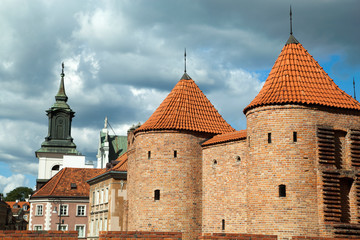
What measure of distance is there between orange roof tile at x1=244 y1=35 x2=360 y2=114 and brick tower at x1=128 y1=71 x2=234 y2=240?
17.6ft

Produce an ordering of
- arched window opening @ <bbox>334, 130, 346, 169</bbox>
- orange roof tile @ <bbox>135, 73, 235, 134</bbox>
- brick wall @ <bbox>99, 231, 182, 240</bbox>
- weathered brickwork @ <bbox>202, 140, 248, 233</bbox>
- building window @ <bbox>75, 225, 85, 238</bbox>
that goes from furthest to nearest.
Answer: building window @ <bbox>75, 225, 85, 238</bbox>
orange roof tile @ <bbox>135, 73, 235, 134</bbox>
weathered brickwork @ <bbox>202, 140, 248, 233</bbox>
arched window opening @ <bbox>334, 130, 346, 169</bbox>
brick wall @ <bbox>99, 231, 182, 240</bbox>

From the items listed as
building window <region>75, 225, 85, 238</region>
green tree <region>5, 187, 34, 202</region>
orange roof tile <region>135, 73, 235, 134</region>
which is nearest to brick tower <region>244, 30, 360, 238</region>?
orange roof tile <region>135, 73, 235, 134</region>

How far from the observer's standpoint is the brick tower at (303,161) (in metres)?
24.3

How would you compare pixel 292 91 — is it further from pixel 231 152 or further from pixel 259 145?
pixel 231 152

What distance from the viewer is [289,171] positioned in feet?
80.6

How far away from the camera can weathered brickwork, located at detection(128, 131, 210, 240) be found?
30141mm

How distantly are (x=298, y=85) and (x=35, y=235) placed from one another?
56.5 ft

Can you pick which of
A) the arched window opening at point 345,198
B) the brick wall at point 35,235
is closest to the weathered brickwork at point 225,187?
the arched window opening at point 345,198

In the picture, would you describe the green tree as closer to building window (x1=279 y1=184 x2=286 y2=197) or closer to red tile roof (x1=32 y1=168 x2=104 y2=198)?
red tile roof (x1=32 y1=168 x2=104 y2=198)

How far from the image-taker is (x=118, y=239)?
527 inches

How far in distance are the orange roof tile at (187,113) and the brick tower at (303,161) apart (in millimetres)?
6127

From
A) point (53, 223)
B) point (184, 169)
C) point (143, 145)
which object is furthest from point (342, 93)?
point (53, 223)

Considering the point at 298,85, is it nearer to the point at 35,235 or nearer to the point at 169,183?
the point at 169,183

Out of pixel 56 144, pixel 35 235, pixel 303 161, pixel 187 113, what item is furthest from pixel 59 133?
pixel 35 235
